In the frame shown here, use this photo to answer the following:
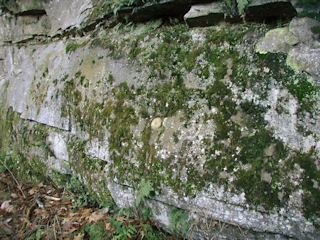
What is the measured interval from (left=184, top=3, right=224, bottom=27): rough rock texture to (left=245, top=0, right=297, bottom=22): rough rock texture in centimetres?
36

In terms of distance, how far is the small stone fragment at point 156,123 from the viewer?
3.08 m

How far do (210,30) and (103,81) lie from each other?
172cm

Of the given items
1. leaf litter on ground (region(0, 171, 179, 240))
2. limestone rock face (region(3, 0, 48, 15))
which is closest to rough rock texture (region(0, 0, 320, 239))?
leaf litter on ground (region(0, 171, 179, 240))

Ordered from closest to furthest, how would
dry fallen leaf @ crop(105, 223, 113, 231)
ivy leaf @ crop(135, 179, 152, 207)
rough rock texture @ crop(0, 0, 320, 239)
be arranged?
rough rock texture @ crop(0, 0, 320, 239) < ivy leaf @ crop(135, 179, 152, 207) < dry fallen leaf @ crop(105, 223, 113, 231)

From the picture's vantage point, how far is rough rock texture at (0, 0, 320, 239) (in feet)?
7.72

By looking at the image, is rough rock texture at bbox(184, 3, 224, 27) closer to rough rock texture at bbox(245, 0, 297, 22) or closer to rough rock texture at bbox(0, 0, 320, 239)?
rough rock texture at bbox(0, 0, 320, 239)

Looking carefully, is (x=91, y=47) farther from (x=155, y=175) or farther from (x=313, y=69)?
(x=313, y=69)

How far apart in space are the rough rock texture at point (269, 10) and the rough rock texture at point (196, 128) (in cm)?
14

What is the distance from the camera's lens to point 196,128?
2.83 metres

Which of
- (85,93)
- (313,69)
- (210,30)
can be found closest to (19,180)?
(85,93)

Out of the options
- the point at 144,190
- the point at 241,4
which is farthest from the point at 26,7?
the point at 144,190

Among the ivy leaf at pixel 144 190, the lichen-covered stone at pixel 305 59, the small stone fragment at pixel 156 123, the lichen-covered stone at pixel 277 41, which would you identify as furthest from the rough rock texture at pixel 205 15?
the ivy leaf at pixel 144 190

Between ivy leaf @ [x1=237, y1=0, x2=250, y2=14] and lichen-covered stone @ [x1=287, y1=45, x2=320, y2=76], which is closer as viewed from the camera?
lichen-covered stone @ [x1=287, y1=45, x2=320, y2=76]

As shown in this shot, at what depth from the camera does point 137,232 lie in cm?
308
